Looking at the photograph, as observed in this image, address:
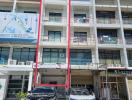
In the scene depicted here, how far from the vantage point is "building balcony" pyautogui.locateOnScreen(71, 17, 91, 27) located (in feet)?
82.1

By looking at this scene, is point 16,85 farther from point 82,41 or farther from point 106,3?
point 106,3

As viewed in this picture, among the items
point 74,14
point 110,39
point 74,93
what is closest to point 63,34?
point 74,14

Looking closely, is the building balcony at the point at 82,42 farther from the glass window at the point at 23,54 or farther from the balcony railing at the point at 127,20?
the balcony railing at the point at 127,20

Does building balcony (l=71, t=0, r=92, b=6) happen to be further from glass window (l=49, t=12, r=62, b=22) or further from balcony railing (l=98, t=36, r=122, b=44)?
balcony railing (l=98, t=36, r=122, b=44)

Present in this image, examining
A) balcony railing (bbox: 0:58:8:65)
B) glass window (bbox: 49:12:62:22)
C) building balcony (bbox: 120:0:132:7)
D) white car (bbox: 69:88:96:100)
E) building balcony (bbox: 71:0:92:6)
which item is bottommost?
white car (bbox: 69:88:96:100)

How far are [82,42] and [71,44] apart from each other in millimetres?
1597

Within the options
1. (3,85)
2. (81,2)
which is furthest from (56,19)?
(3,85)

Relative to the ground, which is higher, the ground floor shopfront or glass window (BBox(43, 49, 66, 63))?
glass window (BBox(43, 49, 66, 63))

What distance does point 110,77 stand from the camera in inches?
945

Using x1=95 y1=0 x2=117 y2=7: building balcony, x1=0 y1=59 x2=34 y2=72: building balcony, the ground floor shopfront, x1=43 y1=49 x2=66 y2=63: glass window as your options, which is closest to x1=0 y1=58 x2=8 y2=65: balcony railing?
x1=0 y1=59 x2=34 y2=72: building balcony

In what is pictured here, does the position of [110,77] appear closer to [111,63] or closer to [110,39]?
[111,63]

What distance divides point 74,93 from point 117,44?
10348 millimetres

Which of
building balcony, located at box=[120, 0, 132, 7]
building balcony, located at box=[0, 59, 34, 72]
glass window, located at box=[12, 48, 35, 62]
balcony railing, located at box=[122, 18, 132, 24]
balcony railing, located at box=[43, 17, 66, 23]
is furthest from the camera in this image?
building balcony, located at box=[120, 0, 132, 7]

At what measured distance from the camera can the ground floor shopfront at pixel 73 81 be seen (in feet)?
70.0
